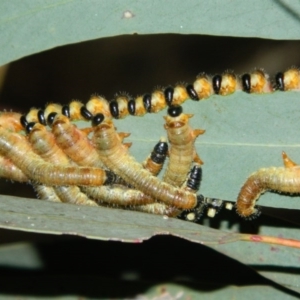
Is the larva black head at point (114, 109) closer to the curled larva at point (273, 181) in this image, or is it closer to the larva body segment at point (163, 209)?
the larva body segment at point (163, 209)

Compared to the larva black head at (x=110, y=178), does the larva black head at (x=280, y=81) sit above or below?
above

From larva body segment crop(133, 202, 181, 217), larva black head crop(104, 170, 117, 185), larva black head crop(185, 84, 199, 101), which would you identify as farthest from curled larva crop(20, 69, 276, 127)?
larva body segment crop(133, 202, 181, 217)

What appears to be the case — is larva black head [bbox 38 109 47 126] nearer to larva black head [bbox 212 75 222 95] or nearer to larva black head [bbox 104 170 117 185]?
larva black head [bbox 104 170 117 185]

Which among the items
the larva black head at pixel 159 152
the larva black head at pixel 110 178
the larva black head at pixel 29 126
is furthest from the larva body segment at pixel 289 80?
the larva black head at pixel 29 126

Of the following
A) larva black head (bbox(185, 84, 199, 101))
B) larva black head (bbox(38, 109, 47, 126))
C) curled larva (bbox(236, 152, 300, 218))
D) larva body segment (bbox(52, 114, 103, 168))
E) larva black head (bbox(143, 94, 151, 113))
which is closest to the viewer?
curled larva (bbox(236, 152, 300, 218))

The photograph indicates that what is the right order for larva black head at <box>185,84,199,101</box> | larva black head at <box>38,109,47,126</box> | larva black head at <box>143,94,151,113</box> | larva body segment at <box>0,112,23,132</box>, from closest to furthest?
larva black head at <box>185,84,199,101</box> < larva black head at <box>143,94,151,113</box> < larva black head at <box>38,109,47,126</box> < larva body segment at <box>0,112,23,132</box>

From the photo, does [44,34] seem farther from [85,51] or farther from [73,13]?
[85,51]

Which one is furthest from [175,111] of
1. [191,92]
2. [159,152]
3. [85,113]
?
[85,113]
